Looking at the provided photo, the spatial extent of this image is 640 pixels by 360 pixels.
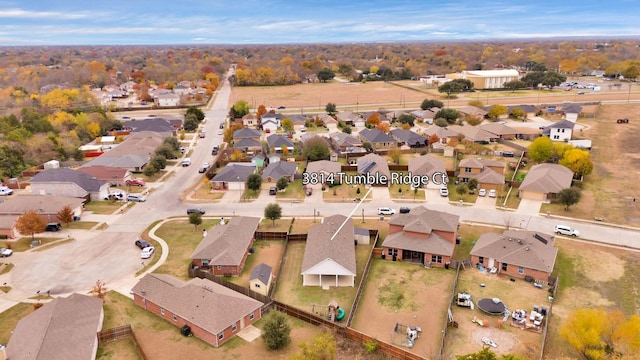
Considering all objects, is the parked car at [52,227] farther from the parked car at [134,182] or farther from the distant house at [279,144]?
the distant house at [279,144]

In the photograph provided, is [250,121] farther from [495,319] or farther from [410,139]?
[495,319]

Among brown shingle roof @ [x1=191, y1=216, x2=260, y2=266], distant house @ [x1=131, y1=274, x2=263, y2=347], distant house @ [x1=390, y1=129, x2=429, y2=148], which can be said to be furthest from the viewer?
distant house @ [x1=390, y1=129, x2=429, y2=148]

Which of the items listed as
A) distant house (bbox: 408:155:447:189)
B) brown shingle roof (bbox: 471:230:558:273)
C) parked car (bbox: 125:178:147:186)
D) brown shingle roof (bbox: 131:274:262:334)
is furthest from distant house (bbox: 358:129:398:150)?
brown shingle roof (bbox: 131:274:262:334)

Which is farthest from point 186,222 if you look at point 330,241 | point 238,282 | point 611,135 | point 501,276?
point 611,135

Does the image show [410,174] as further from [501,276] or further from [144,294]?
[144,294]

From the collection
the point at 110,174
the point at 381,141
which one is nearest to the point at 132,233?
the point at 110,174

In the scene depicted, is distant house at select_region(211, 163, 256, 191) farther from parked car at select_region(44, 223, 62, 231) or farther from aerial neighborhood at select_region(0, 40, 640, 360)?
parked car at select_region(44, 223, 62, 231)
